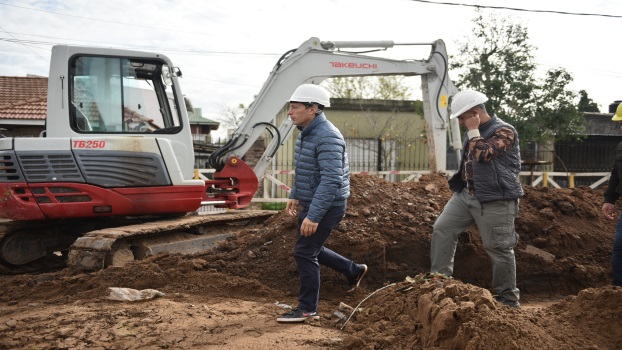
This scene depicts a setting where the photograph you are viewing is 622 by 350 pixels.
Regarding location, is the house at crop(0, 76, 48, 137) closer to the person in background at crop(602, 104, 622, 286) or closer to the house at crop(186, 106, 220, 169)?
the house at crop(186, 106, 220, 169)

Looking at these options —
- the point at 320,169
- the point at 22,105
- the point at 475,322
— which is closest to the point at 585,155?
the point at 22,105

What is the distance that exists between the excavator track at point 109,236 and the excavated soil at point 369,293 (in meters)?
0.62

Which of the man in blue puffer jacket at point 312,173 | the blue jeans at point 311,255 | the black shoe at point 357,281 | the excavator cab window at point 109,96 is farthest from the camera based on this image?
the excavator cab window at point 109,96

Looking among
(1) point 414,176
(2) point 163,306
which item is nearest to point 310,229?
(2) point 163,306

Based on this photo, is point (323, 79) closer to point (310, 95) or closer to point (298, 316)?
point (310, 95)

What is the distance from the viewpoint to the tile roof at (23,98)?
2117 centimetres

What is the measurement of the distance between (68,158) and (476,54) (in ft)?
49.7

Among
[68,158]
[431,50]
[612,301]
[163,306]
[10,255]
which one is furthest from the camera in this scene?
[431,50]

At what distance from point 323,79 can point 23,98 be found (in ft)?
59.5

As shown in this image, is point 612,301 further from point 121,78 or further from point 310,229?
point 121,78

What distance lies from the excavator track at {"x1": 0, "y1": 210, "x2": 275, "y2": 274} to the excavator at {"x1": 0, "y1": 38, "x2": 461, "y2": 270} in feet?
0.04

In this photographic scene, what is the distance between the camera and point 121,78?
8461mm

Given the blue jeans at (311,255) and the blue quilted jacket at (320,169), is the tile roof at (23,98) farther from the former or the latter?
the blue jeans at (311,255)

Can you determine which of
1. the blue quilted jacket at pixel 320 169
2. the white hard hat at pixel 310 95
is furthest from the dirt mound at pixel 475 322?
the white hard hat at pixel 310 95
